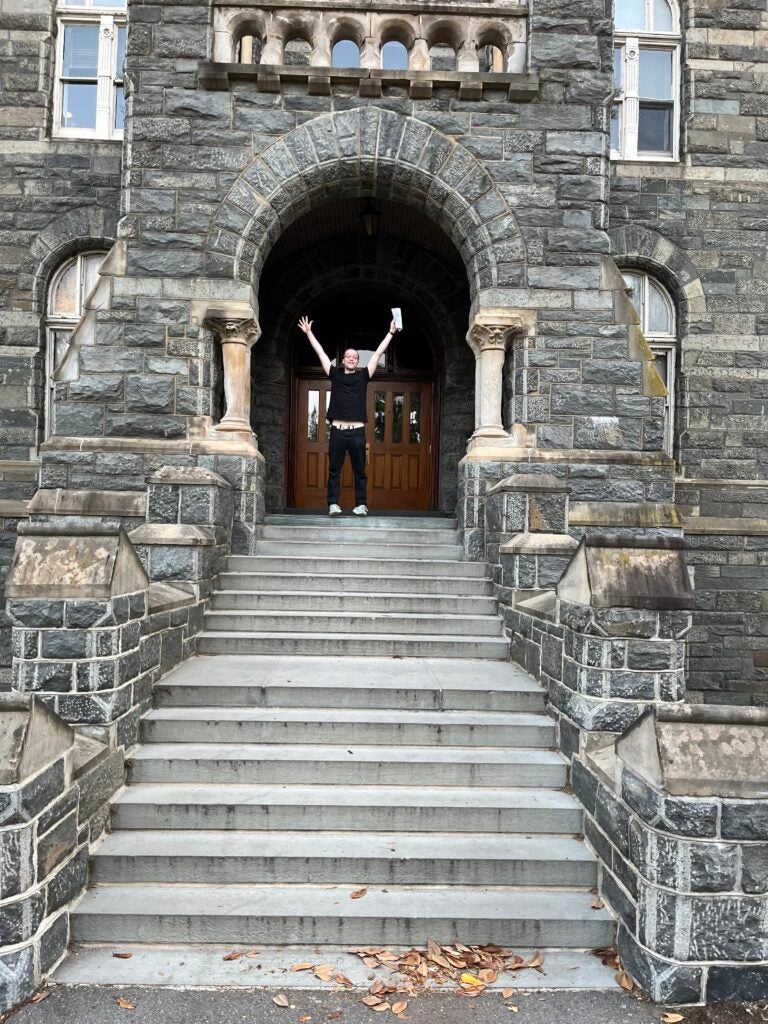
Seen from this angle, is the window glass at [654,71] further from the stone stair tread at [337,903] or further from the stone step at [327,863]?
the stone stair tread at [337,903]

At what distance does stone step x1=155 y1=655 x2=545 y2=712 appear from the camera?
4.68 meters

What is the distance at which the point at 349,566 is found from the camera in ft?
21.3

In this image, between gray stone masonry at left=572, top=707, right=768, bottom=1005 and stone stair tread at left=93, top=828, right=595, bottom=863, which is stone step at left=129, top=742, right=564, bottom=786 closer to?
stone stair tread at left=93, top=828, right=595, bottom=863

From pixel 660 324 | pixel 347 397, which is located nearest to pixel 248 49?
pixel 347 397

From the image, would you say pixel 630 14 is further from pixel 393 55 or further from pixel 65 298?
pixel 65 298

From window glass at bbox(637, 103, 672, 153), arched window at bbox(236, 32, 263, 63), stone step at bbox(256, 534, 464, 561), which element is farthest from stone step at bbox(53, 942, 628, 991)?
window glass at bbox(637, 103, 672, 153)

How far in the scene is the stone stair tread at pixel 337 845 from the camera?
3.64 meters

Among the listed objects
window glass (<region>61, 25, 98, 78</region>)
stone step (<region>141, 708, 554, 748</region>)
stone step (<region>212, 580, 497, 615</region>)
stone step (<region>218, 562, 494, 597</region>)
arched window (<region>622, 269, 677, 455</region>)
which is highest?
window glass (<region>61, 25, 98, 78</region>)

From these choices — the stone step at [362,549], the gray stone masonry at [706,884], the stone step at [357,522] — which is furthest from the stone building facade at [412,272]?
the gray stone masonry at [706,884]

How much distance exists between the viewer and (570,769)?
4199mm

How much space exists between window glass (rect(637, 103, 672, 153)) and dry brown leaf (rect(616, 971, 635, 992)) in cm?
927

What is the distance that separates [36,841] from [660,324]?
28.6 ft

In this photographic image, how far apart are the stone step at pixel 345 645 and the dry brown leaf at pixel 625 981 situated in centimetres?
261

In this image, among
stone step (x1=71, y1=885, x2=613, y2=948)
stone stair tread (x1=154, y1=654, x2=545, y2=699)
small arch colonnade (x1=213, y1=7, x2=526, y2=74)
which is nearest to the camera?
stone step (x1=71, y1=885, x2=613, y2=948)
